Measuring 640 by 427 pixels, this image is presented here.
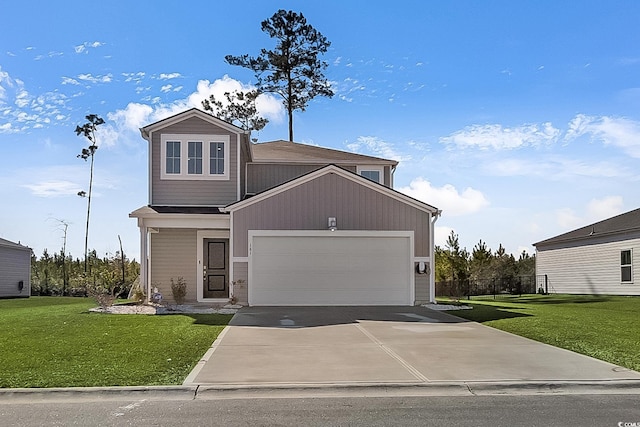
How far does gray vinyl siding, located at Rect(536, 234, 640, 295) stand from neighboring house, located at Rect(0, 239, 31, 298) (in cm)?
2884

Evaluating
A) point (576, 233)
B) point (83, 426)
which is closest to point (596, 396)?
point (83, 426)

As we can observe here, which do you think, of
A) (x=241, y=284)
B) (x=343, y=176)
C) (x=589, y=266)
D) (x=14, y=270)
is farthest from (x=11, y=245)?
(x=589, y=266)

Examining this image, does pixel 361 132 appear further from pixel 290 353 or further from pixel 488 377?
pixel 488 377

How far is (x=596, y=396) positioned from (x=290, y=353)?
4.88 m

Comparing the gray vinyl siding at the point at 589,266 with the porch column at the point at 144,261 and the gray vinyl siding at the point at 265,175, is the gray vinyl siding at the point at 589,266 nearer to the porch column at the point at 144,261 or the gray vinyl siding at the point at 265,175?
the gray vinyl siding at the point at 265,175

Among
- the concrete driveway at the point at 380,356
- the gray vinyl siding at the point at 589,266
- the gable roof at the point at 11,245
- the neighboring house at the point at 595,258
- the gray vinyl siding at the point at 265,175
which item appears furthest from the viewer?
the gable roof at the point at 11,245

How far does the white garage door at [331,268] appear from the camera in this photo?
750 inches

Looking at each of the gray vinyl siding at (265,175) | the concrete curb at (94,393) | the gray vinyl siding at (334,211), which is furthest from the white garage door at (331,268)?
the concrete curb at (94,393)

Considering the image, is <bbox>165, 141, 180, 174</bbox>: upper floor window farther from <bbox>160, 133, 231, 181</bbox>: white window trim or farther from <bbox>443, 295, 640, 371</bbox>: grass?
<bbox>443, 295, 640, 371</bbox>: grass

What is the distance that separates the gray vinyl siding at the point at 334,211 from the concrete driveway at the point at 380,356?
4.64m

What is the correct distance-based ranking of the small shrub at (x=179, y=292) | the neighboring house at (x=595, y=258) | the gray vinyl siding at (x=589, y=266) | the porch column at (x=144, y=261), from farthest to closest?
the gray vinyl siding at (x=589, y=266)
the neighboring house at (x=595, y=258)
the porch column at (x=144, y=261)
the small shrub at (x=179, y=292)

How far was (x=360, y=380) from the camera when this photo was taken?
8320mm

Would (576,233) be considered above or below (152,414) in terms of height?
above

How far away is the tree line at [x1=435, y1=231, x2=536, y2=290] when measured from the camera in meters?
29.3
